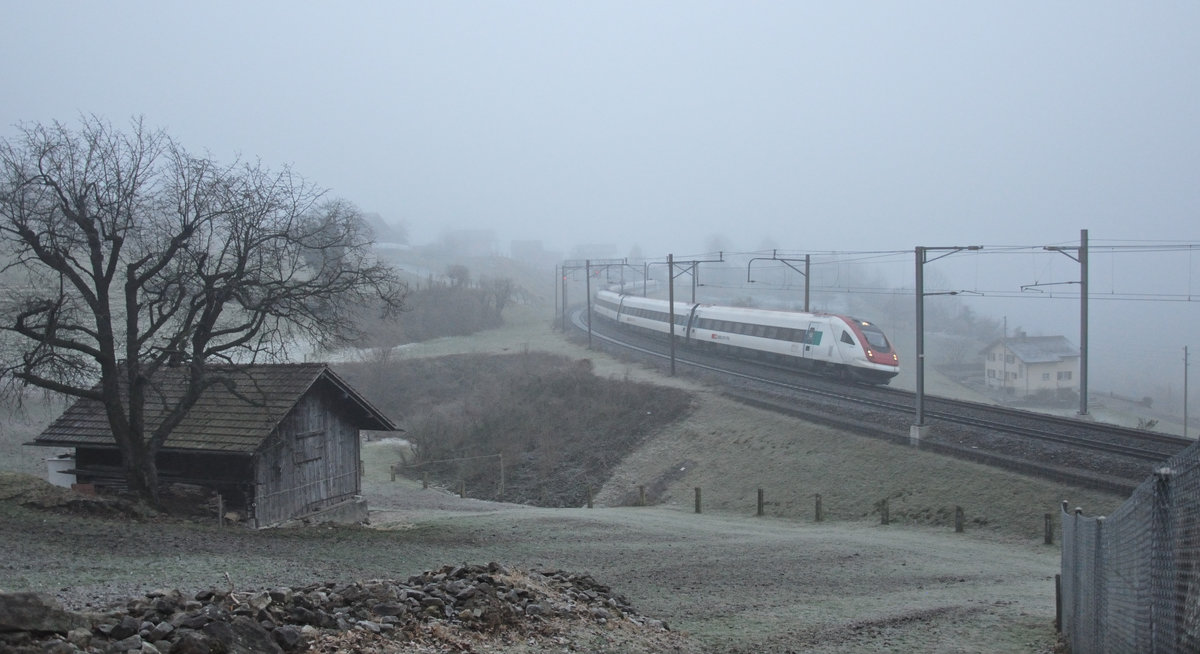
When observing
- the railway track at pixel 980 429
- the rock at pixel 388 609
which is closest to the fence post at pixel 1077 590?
the rock at pixel 388 609

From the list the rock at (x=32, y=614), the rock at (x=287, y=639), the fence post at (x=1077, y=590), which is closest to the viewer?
the rock at (x=32, y=614)

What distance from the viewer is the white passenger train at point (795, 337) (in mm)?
37406

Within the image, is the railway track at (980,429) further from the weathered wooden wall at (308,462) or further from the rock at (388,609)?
the rock at (388,609)

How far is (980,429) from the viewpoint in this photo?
2598 cm

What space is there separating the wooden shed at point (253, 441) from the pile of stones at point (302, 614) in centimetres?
1159

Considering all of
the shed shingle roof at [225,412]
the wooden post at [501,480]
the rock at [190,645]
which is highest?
the rock at [190,645]

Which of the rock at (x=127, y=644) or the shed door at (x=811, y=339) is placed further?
the shed door at (x=811, y=339)

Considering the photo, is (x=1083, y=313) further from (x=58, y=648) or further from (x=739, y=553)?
(x=58, y=648)

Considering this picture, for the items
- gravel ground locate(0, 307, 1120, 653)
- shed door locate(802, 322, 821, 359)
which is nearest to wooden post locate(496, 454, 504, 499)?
gravel ground locate(0, 307, 1120, 653)

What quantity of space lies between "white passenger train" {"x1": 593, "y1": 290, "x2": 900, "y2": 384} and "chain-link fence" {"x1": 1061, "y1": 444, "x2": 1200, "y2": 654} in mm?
29271

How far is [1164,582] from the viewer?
5445mm

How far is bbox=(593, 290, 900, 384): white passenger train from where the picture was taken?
37406mm

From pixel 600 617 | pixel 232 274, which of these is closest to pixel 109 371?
pixel 232 274

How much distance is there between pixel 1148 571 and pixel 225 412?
19734 mm
